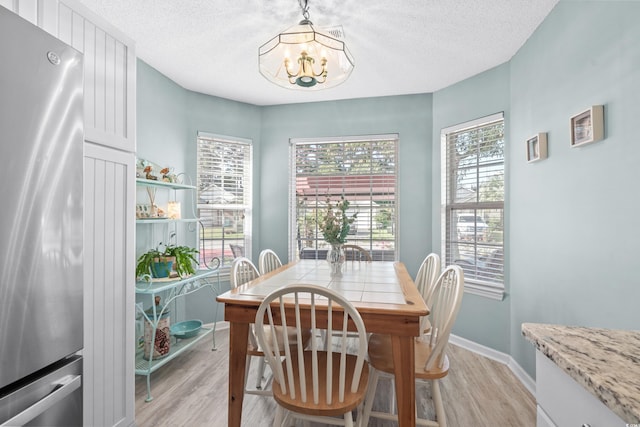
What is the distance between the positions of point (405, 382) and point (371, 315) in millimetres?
342

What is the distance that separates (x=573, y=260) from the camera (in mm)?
1861

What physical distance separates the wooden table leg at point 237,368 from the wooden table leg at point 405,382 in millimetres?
789

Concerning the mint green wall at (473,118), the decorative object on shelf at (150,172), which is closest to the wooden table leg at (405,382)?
the mint green wall at (473,118)

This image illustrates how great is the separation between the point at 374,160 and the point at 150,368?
291cm

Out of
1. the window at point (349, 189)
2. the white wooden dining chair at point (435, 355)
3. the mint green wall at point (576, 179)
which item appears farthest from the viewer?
the window at point (349, 189)

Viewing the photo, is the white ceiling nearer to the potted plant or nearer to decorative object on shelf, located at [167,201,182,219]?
decorative object on shelf, located at [167,201,182,219]

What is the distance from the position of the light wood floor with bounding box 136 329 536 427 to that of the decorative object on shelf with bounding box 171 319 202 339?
0.21 metres

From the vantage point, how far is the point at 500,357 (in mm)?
2742

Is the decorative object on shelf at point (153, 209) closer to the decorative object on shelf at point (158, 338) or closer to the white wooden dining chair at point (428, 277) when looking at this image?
the decorative object on shelf at point (158, 338)

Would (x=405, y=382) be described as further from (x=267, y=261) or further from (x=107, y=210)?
(x=107, y=210)

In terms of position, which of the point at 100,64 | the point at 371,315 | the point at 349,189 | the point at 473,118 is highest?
the point at 473,118

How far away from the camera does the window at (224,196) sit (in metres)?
3.50

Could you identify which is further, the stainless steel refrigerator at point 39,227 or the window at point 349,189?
the window at point 349,189

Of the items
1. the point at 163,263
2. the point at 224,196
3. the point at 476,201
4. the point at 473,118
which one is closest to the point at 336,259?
the point at 163,263
